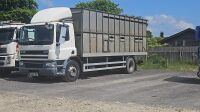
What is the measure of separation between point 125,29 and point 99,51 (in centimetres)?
332

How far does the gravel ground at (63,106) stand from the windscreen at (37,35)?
575 cm

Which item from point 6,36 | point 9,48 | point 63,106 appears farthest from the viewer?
point 6,36

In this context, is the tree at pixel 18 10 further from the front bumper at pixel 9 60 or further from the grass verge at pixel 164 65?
the front bumper at pixel 9 60

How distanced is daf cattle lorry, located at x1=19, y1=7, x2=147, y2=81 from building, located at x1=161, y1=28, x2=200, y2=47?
3491cm

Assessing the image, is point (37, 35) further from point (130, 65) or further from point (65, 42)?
point (130, 65)

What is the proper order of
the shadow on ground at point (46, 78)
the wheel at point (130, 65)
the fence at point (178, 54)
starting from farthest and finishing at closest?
the fence at point (178, 54)
the wheel at point (130, 65)
the shadow on ground at point (46, 78)

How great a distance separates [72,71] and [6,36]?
14.5 ft

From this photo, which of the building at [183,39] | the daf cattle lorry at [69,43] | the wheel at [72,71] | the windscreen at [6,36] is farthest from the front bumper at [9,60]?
the building at [183,39]

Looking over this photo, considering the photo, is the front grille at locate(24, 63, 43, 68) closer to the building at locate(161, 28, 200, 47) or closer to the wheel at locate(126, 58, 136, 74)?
the wheel at locate(126, 58, 136, 74)

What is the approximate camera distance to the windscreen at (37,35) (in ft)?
65.4

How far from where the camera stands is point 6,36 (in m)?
22.9

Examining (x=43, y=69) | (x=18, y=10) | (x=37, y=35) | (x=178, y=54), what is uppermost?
(x=18, y=10)

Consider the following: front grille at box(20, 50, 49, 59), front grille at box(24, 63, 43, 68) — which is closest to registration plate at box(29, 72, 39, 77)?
front grille at box(24, 63, 43, 68)

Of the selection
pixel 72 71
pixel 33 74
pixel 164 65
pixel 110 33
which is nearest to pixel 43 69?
pixel 33 74
